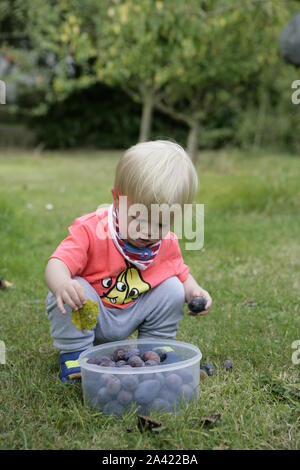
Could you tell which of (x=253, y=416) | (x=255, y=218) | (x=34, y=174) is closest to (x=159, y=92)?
(x=34, y=174)

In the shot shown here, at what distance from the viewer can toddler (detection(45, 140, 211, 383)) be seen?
1.55m

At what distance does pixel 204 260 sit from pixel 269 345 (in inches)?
45.0

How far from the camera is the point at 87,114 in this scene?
10508 mm

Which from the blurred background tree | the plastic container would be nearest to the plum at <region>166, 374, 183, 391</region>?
the plastic container

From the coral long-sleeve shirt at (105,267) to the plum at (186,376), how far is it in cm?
35

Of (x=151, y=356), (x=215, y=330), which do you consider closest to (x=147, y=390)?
(x=151, y=356)

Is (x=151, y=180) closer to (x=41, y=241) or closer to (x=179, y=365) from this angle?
(x=179, y=365)

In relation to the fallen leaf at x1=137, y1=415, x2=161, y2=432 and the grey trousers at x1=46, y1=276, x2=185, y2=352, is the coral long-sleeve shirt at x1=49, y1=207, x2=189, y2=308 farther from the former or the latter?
the fallen leaf at x1=137, y1=415, x2=161, y2=432

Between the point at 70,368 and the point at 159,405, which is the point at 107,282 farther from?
the point at 159,405

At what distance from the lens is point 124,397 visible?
142 cm

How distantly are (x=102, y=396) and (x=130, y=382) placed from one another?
0.26 ft

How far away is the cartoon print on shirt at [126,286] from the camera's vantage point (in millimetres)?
1726

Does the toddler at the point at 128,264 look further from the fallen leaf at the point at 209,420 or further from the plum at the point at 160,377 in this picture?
the fallen leaf at the point at 209,420

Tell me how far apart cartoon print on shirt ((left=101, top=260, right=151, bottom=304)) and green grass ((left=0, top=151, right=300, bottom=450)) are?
0.89ft
